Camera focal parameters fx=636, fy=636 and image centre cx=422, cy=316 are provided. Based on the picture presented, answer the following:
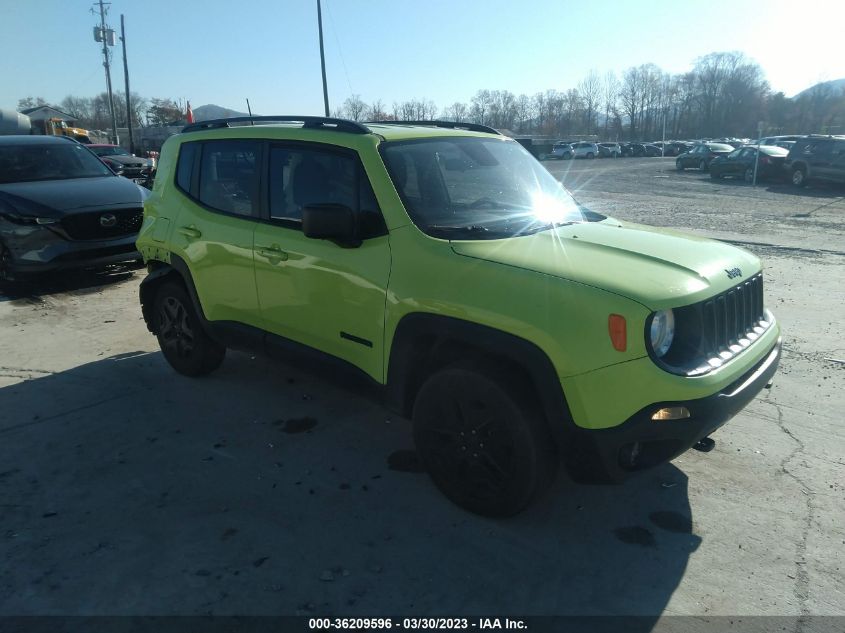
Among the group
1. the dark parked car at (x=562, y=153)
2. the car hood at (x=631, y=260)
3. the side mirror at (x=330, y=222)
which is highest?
the dark parked car at (x=562, y=153)

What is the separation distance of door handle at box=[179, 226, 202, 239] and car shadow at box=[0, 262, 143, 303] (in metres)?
4.06

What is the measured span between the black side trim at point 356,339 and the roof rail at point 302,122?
1.19 metres

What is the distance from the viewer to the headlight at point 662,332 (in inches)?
108

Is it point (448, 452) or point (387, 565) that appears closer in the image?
point (387, 565)

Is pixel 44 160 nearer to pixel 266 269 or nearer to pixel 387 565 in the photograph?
pixel 266 269

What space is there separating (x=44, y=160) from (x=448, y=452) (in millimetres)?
8411

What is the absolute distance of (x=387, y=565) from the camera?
9.72 ft

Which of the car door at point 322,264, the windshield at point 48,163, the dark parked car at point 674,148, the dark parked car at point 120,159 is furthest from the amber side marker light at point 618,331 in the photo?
→ the dark parked car at point 674,148

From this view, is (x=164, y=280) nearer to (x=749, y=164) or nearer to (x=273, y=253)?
(x=273, y=253)

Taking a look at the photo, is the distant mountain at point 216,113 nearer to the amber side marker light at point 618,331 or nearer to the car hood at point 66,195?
the car hood at point 66,195

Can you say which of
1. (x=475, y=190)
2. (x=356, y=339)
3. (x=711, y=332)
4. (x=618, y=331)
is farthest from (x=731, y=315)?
(x=356, y=339)

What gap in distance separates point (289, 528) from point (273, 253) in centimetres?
171

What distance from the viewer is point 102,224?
8.05m

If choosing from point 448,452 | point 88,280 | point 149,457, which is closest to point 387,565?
point 448,452
